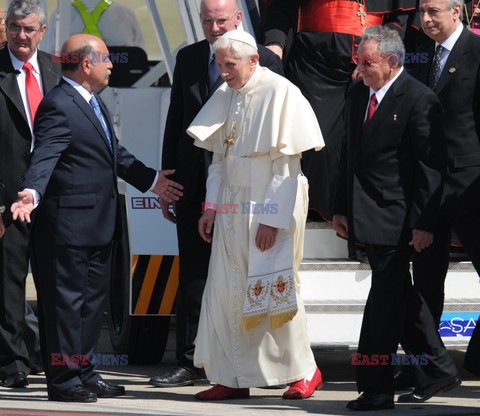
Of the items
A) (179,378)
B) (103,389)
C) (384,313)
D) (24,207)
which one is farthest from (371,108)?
(103,389)

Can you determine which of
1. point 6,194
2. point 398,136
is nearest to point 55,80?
point 6,194

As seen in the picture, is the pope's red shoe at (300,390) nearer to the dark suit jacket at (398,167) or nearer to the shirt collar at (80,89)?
the dark suit jacket at (398,167)

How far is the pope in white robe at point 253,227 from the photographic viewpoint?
8125mm

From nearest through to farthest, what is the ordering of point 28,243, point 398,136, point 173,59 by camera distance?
point 398,136
point 28,243
point 173,59

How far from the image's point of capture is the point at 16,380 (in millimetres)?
8742

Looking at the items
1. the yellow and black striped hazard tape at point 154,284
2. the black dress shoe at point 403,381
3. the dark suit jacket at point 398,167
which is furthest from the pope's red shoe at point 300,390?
the yellow and black striped hazard tape at point 154,284

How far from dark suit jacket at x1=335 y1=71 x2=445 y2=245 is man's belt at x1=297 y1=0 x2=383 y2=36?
1125 mm

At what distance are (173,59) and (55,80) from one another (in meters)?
0.70

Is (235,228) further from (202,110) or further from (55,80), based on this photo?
(55,80)

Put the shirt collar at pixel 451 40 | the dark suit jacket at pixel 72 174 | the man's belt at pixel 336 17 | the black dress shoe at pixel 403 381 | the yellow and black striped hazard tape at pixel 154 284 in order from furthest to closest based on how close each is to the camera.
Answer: the yellow and black striped hazard tape at pixel 154 284, the man's belt at pixel 336 17, the black dress shoe at pixel 403 381, the shirt collar at pixel 451 40, the dark suit jacket at pixel 72 174

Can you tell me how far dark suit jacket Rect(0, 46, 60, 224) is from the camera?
8.83 metres

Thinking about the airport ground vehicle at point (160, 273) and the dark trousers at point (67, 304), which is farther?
the airport ground vehicle at point (160, 273)

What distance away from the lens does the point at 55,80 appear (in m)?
9.00

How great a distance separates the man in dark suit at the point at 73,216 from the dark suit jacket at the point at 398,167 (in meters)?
1.19
